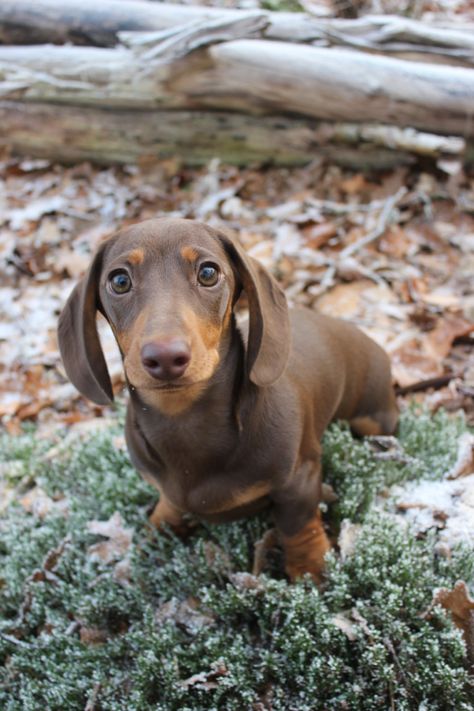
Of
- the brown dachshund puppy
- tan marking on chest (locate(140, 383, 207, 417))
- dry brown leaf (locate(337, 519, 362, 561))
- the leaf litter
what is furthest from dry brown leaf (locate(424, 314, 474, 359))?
tan marking on chest (locate(140, 383, 207, 417))

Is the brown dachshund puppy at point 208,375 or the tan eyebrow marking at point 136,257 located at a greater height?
the tan eyebrow marking at point 136,257

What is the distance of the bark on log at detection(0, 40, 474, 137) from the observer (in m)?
4.78

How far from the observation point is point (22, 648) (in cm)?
273

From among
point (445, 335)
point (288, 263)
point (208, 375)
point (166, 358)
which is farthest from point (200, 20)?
point (166, 358)

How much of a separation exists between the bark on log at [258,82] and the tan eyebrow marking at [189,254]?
3.40m

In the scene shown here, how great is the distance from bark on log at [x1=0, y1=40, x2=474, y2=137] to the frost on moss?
2799 millimetres

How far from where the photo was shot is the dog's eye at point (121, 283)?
6.95 ft

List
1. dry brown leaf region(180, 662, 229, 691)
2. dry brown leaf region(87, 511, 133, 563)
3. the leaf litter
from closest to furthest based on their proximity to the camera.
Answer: dry brown leaf region(180, 662, 229, 691) → dry brown leaf region(87, 511, 133, 563) → the leaf litter

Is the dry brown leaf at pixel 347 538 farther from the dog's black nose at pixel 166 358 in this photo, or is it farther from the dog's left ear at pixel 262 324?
the dog's black nose at pixel 166 358

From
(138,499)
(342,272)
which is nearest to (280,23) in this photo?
(342,272)

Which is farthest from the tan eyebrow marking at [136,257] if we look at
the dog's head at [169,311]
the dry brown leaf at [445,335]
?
the dry brown leaf at [445,335]

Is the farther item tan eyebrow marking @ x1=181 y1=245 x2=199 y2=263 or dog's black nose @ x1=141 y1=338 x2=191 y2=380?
tan eyebrow marking @ x1=181 y1=245 x2=199 y2=263

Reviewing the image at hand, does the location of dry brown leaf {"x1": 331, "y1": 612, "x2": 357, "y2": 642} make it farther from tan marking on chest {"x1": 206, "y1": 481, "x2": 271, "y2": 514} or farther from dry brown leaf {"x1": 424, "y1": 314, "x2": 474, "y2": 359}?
dry brown leaf {"x1": 424, "y1": 314, "x2": 474, "y2": 359}

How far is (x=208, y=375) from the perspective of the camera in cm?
201
